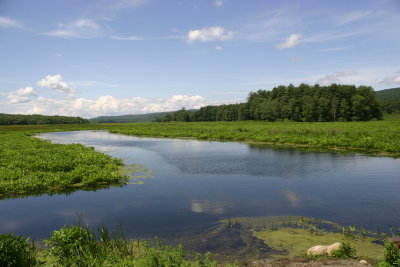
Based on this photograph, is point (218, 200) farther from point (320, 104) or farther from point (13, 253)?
point (320, 104)

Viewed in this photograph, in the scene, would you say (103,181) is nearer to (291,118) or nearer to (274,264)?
(274,264)

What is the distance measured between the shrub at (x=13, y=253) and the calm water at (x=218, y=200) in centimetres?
351

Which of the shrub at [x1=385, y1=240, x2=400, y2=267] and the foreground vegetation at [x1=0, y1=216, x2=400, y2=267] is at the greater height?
the shrub at [x1=385, y1=240, x2=400, y2=267]

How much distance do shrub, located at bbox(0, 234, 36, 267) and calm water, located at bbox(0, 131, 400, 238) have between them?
138 inches

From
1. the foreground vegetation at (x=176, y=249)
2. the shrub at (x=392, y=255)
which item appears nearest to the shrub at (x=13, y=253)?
the foreground vegetation at (x=176, y=249)

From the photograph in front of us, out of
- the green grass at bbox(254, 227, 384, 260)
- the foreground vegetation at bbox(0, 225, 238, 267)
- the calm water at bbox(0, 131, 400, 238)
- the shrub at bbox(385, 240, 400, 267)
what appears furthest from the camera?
the calm water at bbox(0, 131, 400, 238)

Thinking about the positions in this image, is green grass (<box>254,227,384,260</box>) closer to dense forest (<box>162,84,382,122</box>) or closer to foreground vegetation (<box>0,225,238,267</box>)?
foreground vegetation (<box>0,225,238,267</box>)

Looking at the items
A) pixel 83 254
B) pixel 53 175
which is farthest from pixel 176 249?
pixel 53 175

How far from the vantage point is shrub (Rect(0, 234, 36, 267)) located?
290 inches

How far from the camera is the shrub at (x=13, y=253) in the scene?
736 centimetres

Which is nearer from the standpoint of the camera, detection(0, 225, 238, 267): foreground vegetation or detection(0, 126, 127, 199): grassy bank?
detection(0, 225, 238, 267): foreground vegetation

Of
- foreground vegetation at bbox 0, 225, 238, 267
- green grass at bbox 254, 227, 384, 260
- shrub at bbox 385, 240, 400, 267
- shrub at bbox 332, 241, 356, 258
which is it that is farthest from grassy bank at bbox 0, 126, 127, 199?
shrub at bbox 385, 240, 400, 267

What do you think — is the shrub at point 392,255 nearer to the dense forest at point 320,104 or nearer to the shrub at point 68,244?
the shrub at point 68,244

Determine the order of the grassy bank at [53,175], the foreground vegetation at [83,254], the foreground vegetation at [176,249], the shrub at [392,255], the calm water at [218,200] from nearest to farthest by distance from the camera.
Answer: the shrub at [392,255] < the foreground vegetation at [83,254] < the foreground vegetation at [176,249] < the calm water at [218,200] < the grassy bank at [53,175]
